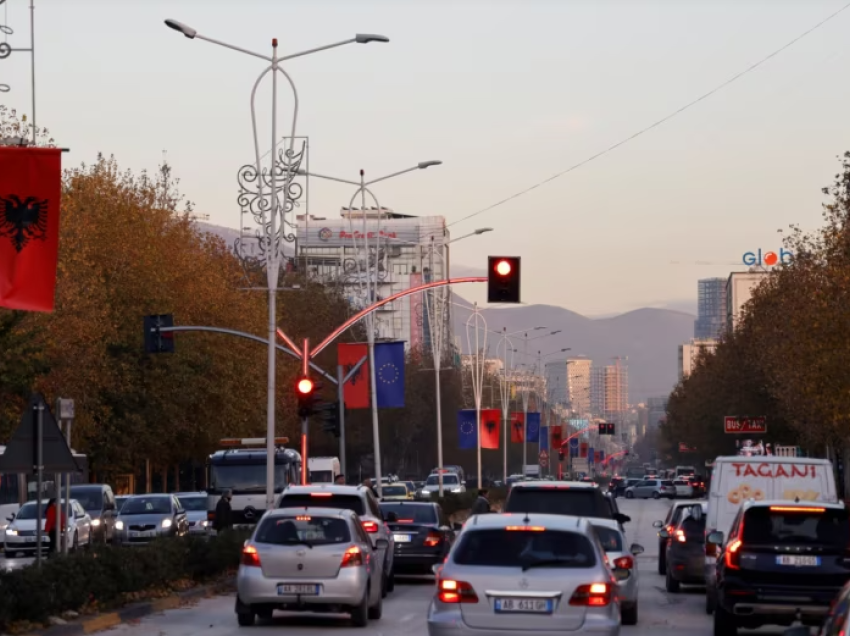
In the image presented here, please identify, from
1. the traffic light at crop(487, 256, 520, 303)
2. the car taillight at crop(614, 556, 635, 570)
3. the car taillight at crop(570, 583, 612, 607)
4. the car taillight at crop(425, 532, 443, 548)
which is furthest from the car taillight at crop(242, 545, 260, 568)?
the traffic light at crop(487, 256, 520, 303)

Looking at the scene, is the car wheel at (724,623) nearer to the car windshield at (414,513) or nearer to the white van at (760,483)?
the white van at (760,483)

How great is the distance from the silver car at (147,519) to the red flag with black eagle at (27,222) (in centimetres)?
2477

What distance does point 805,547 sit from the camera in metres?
18.4

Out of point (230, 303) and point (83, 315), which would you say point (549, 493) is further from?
point (230, 303)

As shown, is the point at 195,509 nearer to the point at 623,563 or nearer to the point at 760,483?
the point at 760,483

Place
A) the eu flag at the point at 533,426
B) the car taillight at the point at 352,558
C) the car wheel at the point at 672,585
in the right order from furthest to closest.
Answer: the eu flag at the point at 533,426 < the car wheel at the point at 672,585 < the car taillight at the point at 352,558

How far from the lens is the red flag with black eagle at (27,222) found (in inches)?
696

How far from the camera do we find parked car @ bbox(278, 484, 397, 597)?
78.2ft

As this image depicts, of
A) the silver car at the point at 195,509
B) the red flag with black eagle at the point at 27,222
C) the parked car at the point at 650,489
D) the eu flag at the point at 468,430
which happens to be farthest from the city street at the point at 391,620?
the parked car at the point at 650,489

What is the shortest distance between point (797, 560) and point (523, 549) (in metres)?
5.47

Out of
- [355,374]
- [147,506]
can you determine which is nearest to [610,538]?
[147,506]

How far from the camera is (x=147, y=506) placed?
144 feet

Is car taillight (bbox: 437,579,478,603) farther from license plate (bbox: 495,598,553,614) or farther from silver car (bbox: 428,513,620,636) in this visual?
license plate (bbox: 495,598,553,614)

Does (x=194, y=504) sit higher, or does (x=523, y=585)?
(x=523, y=585)
